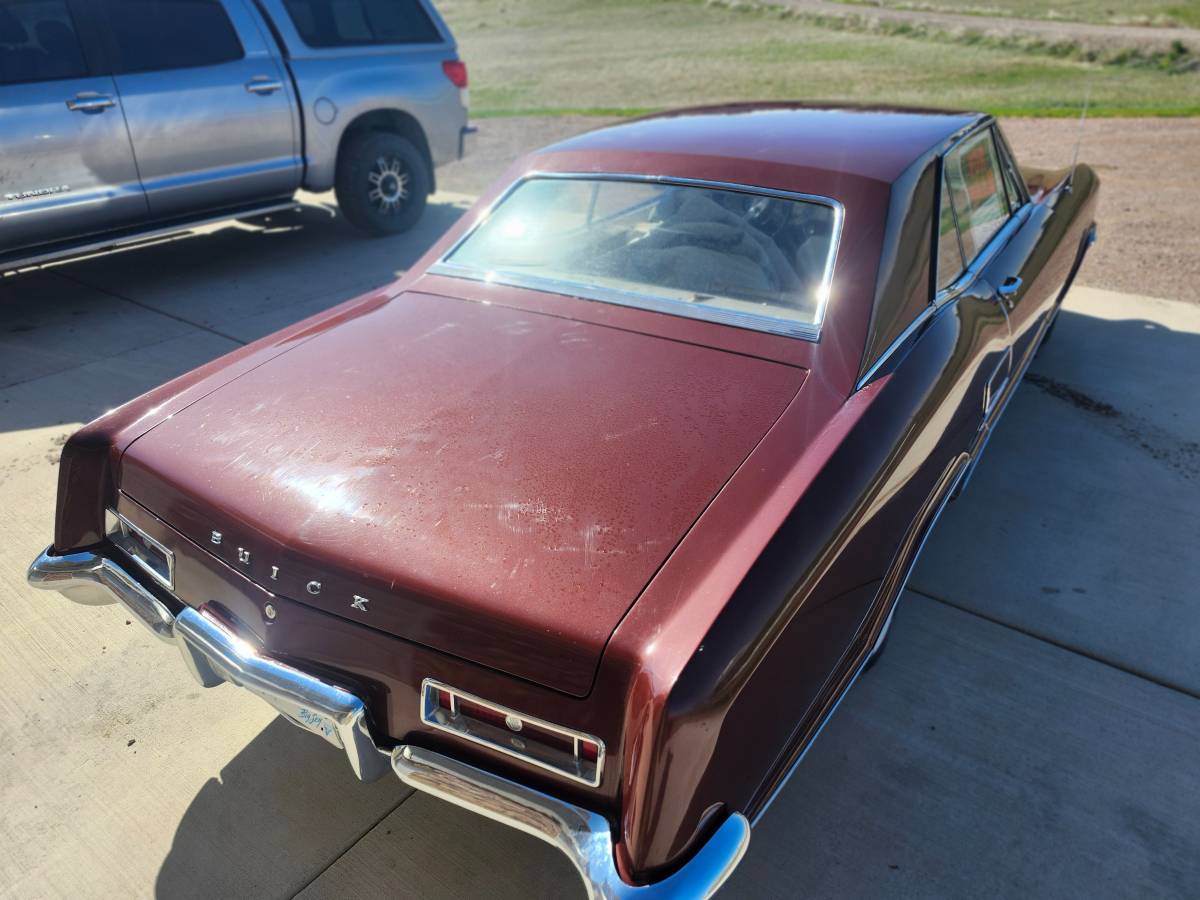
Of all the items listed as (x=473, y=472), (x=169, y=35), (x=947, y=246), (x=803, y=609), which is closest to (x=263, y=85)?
(x=169, y=35)

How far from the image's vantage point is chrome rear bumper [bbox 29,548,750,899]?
158cm

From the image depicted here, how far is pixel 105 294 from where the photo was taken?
5660 mm

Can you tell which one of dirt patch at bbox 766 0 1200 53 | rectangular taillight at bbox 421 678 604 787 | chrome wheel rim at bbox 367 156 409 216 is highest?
rectangular taillight at bbox 421 678 604 787

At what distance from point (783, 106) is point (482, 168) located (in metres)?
6.40

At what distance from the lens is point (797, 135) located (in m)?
2.97

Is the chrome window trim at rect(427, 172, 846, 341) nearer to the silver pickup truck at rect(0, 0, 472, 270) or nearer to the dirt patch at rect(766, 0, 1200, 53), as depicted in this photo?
the silver pickup truck at rect(0, 0, 472, 270)

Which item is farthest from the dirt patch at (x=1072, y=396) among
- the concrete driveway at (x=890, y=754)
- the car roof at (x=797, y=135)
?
the car roof at (x=797, y=135)

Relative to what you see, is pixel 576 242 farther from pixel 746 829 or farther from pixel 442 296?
pixel 746 829

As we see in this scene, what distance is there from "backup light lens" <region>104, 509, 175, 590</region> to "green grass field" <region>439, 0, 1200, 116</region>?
813cm

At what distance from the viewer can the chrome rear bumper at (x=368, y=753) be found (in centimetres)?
158

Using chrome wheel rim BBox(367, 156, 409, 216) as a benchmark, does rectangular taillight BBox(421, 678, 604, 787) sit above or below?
above

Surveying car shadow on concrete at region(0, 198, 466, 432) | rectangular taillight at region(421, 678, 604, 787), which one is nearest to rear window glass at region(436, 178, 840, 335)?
rectangular taillight at region(421, 678, 604, 787)

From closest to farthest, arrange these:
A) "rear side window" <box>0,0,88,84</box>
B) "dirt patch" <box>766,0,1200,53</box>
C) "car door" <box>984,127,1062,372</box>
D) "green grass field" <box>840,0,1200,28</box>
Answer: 1. "car door" <box>984,127,1062,372</box>
2. "rear side window" <box>0,0,88,84</box>
3. "dirt patch" <box>766,0,1200,53</box>
4. "green grass field" <box>840,0,1200,28</box>

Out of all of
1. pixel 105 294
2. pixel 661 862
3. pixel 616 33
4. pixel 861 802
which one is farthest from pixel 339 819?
pixel 616 33
